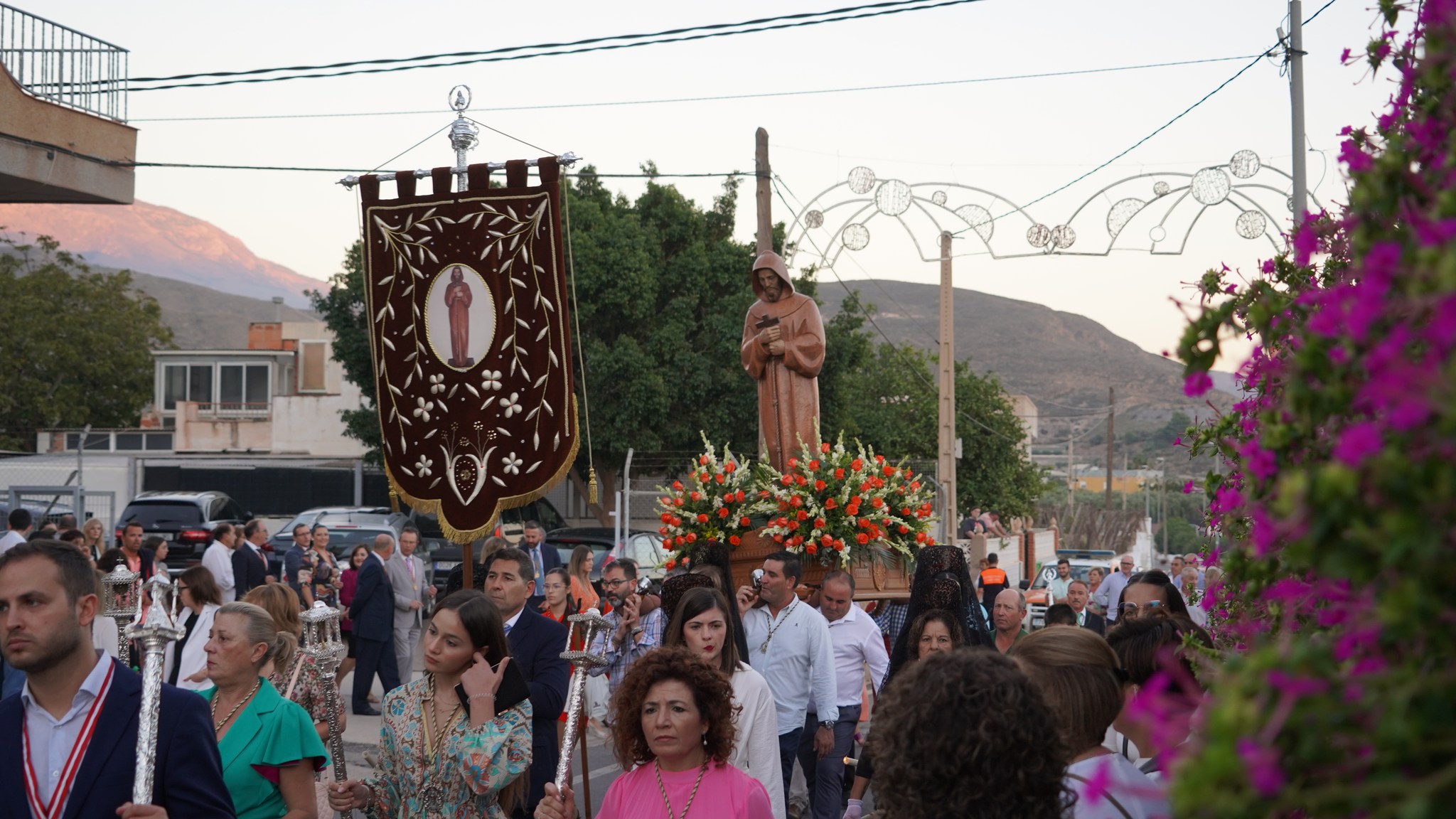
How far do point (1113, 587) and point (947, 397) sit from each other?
10052 millimetres

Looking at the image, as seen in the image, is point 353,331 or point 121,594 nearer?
point 121,594

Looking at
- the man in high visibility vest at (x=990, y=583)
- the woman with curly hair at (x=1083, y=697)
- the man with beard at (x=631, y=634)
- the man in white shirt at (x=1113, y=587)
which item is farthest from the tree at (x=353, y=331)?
the woman with curly hair at (x=1083, y=697)

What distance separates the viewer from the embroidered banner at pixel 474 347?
9133 millimetres

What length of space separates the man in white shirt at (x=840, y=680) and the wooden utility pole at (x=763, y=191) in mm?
9960

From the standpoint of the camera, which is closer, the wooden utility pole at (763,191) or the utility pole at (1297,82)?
the utility pole at (1297,82)

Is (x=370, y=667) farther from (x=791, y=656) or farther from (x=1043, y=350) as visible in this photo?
(x=1043, y=350)

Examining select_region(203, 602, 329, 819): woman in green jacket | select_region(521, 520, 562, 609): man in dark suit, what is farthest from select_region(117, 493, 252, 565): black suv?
select_region(203, 602, 329, 819): woman in green jacket

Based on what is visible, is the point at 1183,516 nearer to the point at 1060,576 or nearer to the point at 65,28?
the point at 1060,576

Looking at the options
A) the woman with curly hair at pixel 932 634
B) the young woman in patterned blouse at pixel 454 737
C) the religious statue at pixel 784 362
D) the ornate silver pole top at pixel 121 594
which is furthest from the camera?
the religious statue at pixel 784 362

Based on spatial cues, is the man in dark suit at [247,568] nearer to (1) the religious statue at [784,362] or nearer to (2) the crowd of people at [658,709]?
(2) the crowd of people at [658,709]

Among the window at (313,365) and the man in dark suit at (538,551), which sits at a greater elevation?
the window at (313,365)

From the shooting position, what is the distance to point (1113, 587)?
50.8ft

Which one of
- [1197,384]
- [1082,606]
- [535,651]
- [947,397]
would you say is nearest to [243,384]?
[947,397]

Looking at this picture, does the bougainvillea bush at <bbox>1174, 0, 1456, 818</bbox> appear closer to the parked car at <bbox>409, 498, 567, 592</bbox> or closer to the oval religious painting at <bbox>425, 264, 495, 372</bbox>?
the oval religious painting at <bbox>425, 264, 495, 372</bbox>
